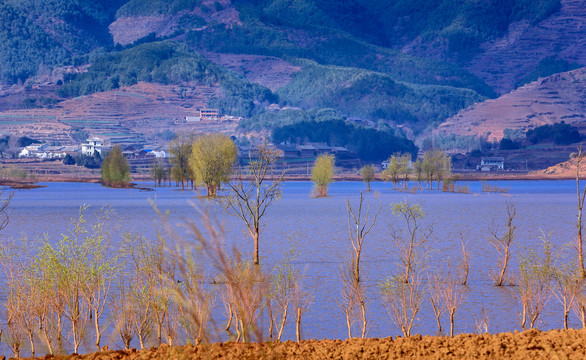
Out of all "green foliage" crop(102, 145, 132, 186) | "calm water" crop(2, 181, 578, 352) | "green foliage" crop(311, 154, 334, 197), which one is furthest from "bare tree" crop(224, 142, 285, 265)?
"green foliage" crop(102, 145, 132, 186)

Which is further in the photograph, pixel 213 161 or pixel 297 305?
pixel 213 161

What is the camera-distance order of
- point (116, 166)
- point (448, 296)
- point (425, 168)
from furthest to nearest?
point (425, 168) < point (116, 166) < point (448, 296)

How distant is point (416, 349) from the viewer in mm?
15492

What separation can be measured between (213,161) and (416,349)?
70171mm

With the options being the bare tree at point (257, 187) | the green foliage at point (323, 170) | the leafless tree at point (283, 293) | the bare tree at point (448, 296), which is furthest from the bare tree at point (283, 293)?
the green foliage at point (323, 170)

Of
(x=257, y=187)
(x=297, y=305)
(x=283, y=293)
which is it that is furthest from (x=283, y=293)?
(x=257, y=187)

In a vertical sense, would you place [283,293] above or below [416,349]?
below

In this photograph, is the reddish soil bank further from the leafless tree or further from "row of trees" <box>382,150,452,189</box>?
"row of trees" <box>382,150,452,189</box>

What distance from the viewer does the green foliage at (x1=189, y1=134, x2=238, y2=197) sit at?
8238 cm

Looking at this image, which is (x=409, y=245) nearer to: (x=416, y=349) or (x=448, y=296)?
(x=448, y=296)

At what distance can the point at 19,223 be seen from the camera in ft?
233

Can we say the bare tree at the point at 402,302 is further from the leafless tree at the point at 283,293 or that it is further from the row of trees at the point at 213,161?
the row of trees at the point at 213,161

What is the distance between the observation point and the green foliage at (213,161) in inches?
3243

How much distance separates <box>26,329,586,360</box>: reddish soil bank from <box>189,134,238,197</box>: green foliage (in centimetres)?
6119
